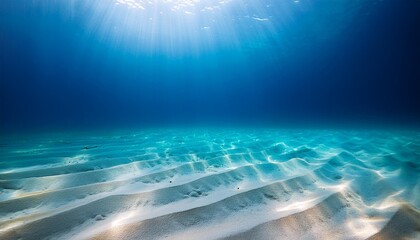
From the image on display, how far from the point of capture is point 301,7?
20172 millimetres

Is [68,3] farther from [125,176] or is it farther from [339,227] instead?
[339,227]

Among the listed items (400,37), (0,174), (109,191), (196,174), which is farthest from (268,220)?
(400,37)

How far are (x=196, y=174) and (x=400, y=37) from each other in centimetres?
4609

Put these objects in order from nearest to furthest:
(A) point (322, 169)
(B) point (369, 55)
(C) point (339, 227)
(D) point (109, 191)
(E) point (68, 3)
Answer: (C) point (339, 227) < (D) point (109, 191) < (A) point (322, 169) < (E) point (68, 3) < (B) point (369, 55)

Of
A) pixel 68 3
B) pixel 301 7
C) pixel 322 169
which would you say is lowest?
pixel 322 169

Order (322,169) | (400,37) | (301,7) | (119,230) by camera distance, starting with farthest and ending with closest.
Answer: (400,37)
(301,7)
(322,169)
(119,230)

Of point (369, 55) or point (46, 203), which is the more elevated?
point (369, 55)

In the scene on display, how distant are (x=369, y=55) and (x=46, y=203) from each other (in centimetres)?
6249

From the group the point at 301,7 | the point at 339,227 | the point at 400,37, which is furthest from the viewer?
the point at 400,37

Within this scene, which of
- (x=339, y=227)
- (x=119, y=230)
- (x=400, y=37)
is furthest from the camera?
(x=400, y=37)

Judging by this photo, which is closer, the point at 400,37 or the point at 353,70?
the point at 400,37

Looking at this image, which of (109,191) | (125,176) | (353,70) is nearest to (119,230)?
(109,191)

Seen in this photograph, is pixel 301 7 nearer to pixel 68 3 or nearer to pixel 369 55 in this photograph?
pixel 68 3

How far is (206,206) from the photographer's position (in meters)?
Result: 1.90
